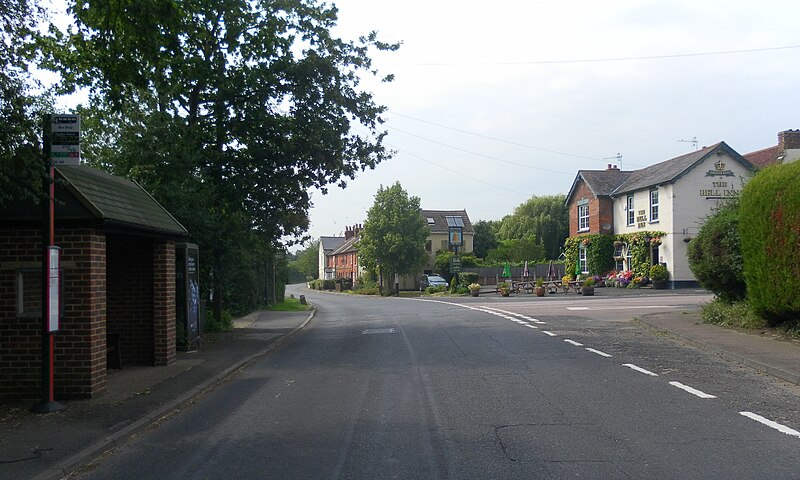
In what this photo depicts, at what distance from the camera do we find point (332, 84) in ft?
66.4

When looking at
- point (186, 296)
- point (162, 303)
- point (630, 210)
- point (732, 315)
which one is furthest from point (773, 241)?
point (630, 210)

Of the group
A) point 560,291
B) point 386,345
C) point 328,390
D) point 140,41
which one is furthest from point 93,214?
point 560,291

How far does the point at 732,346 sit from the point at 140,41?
11730 millimetres

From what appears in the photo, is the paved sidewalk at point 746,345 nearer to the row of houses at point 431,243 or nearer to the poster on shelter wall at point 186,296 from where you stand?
the poster on shelter wall at point 186,296

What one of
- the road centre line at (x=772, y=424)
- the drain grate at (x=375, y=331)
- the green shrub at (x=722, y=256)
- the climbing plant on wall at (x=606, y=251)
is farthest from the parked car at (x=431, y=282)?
the road centre line at (x=772, y=424)

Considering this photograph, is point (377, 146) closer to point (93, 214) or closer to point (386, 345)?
point (386, 345)

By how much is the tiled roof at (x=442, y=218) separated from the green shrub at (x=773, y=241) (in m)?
64.4

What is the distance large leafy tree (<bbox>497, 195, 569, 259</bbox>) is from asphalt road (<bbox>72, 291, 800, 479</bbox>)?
7076 cm

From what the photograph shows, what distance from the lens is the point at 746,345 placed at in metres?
13.7

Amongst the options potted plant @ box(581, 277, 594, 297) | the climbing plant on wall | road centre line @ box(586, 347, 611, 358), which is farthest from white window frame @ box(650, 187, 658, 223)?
road centre line @ box(586, 347, 611, 358)

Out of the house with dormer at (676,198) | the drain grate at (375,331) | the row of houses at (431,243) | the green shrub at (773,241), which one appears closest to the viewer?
the green shrub at (773,241)

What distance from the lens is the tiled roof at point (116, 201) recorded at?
9.54 meters

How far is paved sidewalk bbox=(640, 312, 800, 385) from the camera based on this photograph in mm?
11031

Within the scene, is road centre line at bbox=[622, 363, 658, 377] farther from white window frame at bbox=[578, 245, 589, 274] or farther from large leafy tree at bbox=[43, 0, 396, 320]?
white window frame at bbox=[578, 245, 589, 274]
